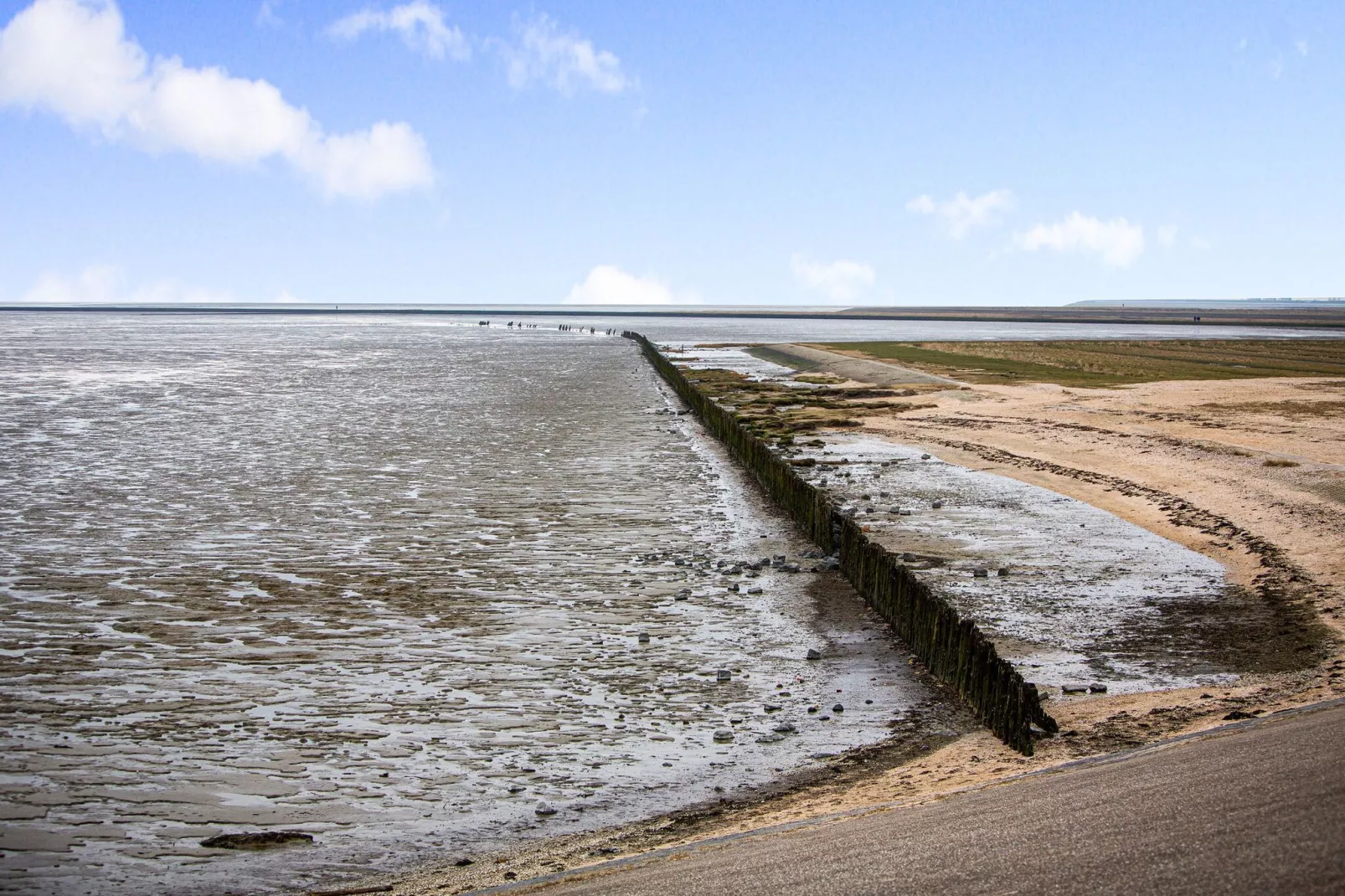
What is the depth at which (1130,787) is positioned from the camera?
8984 millimetres

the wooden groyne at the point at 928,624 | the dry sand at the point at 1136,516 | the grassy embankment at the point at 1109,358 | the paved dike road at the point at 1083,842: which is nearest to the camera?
the paved dike road at the point at 1083,842

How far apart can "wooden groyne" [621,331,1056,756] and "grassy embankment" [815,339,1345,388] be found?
3400 centimetres

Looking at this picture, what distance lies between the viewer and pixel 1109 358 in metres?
73.8

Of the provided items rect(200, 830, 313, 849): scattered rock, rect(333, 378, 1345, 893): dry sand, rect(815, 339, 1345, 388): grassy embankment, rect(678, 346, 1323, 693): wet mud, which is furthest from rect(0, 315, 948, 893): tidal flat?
rect(815, 339, 1345, 388): grassy embankment

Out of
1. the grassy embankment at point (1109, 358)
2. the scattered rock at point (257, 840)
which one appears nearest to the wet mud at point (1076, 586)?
the scattered rock at point (257, 840)

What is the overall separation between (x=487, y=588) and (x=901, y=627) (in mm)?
5905

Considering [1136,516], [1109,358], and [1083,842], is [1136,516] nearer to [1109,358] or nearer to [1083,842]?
[1083,842]

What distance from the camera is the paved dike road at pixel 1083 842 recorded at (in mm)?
7219

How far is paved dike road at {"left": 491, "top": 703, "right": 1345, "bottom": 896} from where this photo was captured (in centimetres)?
722

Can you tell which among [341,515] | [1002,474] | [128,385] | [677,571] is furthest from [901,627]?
[128,385]

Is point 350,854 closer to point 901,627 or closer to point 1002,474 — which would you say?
point 901,627

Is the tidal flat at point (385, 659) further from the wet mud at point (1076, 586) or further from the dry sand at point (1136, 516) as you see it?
the wet mud at point (1076, 586)

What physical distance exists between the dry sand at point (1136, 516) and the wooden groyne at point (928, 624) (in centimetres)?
32

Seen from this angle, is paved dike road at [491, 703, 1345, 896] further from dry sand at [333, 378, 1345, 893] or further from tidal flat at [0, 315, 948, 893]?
tidal flat at [0, 315, 948, 893]
